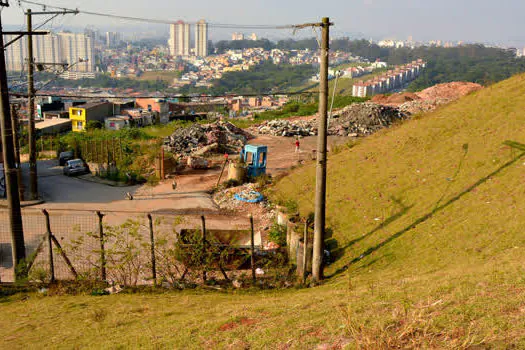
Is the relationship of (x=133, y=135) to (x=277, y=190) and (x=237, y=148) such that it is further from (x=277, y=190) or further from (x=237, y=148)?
(x=277, y=190)

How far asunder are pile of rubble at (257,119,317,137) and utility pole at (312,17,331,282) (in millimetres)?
21181

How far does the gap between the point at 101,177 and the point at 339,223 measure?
13893mm

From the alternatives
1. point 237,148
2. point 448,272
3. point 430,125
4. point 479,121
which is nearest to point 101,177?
point 237,148

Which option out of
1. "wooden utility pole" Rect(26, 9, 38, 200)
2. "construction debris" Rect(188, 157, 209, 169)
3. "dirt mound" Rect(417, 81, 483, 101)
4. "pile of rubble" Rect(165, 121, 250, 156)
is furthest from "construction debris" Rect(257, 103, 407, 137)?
"wooden utility pole" Rect(26, 9, 38, 200)

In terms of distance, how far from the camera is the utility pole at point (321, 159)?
26.8ft

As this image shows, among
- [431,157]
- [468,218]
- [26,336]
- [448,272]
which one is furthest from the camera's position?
[431,157]

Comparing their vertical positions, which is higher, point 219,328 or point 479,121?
point 479,121

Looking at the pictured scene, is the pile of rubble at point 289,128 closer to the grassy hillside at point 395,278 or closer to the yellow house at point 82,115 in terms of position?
the grassy hillside at point 395,278

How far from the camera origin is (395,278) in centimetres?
773

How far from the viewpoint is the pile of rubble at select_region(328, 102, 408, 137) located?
2908 cm

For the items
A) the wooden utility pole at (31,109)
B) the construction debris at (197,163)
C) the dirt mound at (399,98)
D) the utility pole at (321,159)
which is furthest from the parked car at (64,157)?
the dirt mound at (399,98)

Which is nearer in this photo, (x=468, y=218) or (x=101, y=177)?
(x=468, y=218)

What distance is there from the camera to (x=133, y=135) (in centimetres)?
3319

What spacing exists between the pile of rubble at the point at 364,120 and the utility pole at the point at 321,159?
20.2 meters
